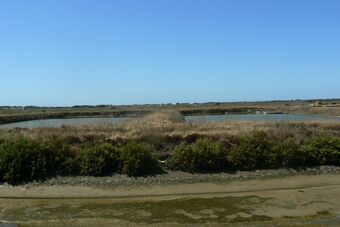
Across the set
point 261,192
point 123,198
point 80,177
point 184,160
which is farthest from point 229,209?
point 80,177

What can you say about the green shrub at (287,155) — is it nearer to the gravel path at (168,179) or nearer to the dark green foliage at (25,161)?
the gravel path at (168,179)

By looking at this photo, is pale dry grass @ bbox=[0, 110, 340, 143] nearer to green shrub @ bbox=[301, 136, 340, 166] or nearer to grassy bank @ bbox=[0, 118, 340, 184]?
grassy bank @ bbox=[0, 118, 340, 184]

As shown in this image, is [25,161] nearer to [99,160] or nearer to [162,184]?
[99,160]

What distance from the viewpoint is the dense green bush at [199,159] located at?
2423cm

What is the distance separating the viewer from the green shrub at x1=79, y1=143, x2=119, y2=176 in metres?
23.6

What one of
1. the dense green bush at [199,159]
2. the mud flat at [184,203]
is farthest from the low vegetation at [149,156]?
the mud flat at [184,203]

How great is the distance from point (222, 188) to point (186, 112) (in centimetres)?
8086

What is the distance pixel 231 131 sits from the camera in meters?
28.3

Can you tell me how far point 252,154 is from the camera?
24.8 meters

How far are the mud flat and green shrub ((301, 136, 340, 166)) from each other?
5.75 ft

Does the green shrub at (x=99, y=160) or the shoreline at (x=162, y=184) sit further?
the green shrub at (x=99, y=160)

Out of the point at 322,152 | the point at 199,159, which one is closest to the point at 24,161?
the point at 199,159

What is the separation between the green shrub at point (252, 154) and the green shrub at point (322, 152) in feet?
7.07

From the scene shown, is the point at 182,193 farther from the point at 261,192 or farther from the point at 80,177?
the point at 80,177
